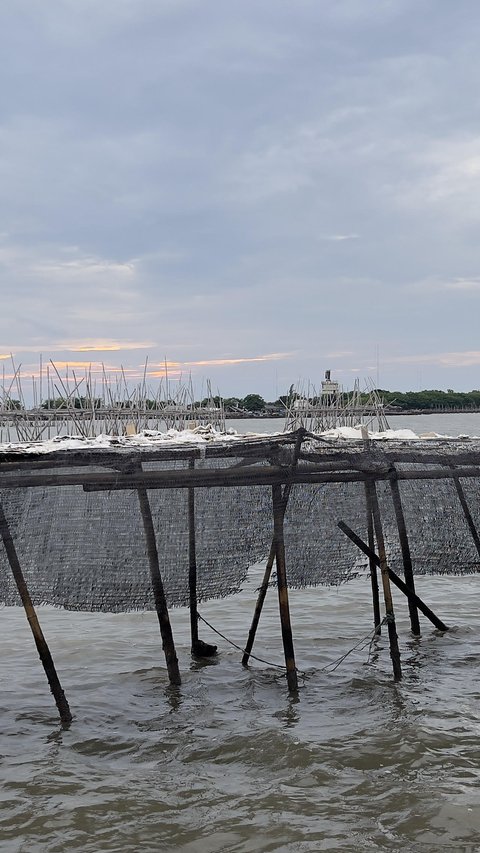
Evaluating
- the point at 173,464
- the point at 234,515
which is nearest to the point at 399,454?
the point at 234,515

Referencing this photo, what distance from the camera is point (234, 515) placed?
5984mm

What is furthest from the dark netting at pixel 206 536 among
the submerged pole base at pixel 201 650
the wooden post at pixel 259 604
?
the submerged pole base at pixel 201 650

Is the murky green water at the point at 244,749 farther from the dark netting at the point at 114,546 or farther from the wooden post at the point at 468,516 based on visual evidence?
the wooden post at the point at 468,516

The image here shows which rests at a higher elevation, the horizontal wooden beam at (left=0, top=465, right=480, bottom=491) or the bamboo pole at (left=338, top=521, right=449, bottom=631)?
the horizontal wooden beam at (left=0, top=465, right=480, bottom=491)

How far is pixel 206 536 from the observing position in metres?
6.03

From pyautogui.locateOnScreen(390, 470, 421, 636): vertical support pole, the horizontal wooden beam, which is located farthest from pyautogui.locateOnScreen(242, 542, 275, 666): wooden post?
pyautogui.locateOnScreen(390, 470, 421, 636): vertical support pole

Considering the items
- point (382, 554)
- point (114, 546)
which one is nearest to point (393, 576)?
point (382, 554)

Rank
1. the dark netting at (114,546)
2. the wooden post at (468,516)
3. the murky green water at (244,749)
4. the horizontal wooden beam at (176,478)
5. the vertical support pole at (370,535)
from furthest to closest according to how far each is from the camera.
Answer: the wooden post at (468,516) → the vertical support pole at (370,535) → the dark netting at (114,546) → the horizontal wooden beam at (176,478) → the murky green water at (244,749)

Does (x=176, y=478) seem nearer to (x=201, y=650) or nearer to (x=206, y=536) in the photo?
(x=206, y=536)

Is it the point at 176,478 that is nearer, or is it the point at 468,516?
the point at 176,478

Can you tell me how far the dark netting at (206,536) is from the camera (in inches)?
217

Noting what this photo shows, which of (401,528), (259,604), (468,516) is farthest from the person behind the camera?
(259,604)

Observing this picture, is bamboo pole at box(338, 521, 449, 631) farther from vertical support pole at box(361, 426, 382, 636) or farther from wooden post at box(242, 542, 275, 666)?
wooden post at box(242, 542, 275, 666)

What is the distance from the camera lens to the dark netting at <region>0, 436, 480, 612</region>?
5.52 metres
